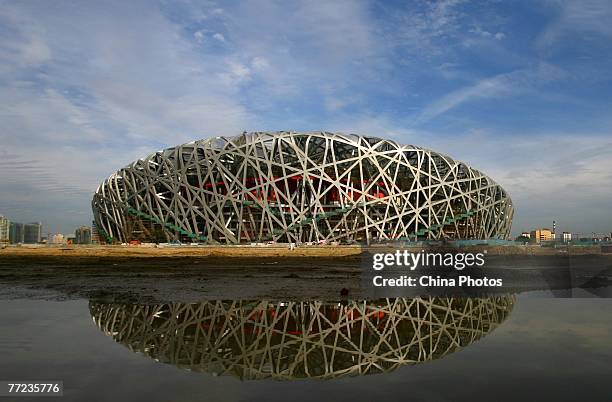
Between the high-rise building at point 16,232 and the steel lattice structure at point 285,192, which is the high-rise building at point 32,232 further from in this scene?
the steel lattice structure at point 285,192

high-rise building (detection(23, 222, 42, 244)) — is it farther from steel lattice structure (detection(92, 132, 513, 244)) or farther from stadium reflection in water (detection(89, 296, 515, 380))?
stadium reflection in water (detection(89, 296, 515, 380))

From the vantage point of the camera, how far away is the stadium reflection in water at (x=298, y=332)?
657 centimetres

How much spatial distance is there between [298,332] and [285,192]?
49406 millimetres

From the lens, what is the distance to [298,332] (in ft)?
28.3

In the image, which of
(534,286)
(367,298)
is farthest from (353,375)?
(534,286)

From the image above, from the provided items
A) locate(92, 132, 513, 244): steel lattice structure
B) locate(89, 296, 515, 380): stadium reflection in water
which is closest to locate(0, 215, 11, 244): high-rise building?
locate(92, 132, 513, 244): steel lattice structure

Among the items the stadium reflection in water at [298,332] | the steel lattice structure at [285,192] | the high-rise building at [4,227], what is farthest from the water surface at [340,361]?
the high-rise building at [4,227]

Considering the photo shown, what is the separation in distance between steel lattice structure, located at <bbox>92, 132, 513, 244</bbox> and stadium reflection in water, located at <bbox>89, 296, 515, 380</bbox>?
147 ft

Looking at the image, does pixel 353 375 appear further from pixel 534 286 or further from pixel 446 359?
pixel 534 286

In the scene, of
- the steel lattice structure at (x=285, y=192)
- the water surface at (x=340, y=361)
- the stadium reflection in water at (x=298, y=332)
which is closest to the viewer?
the water surface at (x=340, y=361)

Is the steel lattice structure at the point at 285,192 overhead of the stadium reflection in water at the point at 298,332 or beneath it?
overhead

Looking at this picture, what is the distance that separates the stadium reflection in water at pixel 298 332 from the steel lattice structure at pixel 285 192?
44.7 metres

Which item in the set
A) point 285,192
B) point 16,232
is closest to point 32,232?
point 16,232

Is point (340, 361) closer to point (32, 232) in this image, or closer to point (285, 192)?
point (285, 192)
